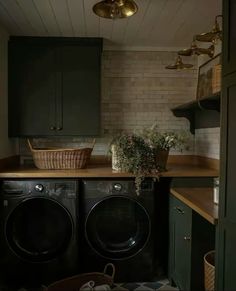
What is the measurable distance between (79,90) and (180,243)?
5.77 feet

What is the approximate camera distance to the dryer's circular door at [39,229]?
264cm

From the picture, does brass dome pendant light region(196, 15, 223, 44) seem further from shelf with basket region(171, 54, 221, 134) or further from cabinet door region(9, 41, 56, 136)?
cabinet door region(9, 41, 56, 136)

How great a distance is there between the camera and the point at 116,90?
3.40 metres

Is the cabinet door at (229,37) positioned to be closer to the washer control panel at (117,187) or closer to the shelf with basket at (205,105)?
the shelf with basket at (205,105)

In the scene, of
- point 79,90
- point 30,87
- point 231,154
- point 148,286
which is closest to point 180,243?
point 148,286

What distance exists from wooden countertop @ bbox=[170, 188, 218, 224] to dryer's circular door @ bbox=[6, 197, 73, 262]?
100 centimetres

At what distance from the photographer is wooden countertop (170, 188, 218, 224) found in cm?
174

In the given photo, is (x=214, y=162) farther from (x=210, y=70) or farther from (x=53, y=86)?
(x=53, y=86)

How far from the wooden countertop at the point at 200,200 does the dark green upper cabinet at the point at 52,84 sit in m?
1.23

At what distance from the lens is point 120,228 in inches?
111

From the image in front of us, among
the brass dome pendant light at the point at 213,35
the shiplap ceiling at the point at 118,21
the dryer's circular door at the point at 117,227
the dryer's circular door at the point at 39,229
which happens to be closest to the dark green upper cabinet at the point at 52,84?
the shiplap ceiling at the point at 118,21

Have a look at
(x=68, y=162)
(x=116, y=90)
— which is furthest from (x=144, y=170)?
(x=116, y=90)

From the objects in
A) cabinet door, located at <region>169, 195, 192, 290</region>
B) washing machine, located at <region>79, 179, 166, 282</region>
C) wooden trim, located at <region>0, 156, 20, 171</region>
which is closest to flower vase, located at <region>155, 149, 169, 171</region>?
washing machine, located at <region>79, 179, 166, 282</region>

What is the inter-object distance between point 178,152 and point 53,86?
157 cm
